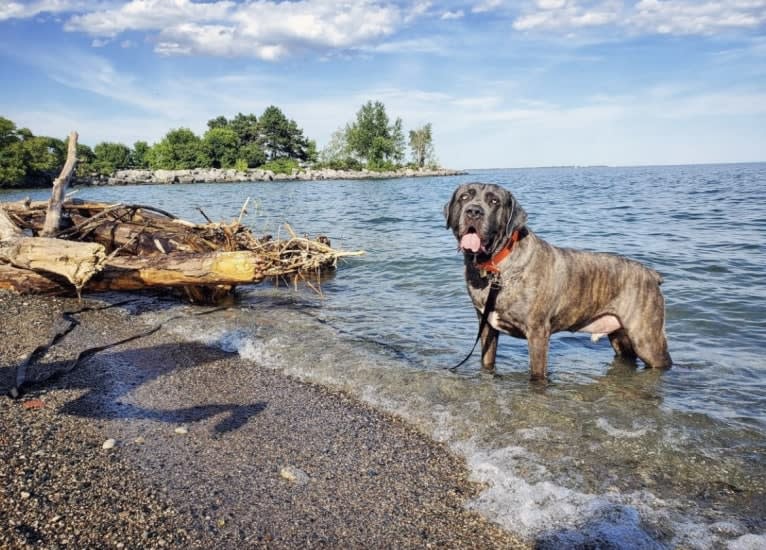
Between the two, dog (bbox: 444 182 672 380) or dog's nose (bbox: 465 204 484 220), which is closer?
dog's nose (bbox: 465 204 484 220)

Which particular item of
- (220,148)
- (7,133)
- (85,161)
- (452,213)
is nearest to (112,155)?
(85,161)

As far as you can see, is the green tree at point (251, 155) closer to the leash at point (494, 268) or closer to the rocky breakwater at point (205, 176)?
the rocky breakwater at point (205, 176)

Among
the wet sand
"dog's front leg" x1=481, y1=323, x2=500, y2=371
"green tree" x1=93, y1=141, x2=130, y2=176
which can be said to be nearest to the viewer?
the wet sand

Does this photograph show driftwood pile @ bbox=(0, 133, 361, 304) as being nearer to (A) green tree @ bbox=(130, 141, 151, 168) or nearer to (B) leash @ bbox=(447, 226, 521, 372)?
(B) leash @ bbox=(447, 226, 521, 372)

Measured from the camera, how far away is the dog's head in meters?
4.53

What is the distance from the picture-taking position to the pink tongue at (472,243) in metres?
4.54

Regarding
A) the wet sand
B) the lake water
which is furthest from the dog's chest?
the wet sand

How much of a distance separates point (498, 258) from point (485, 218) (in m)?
0.47

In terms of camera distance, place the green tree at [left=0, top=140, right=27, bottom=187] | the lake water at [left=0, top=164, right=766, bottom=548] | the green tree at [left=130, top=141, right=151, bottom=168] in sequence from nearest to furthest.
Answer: the lake water at [left=0, top=164, right=766, bottom=548]
the green tree at [left=0, top=140, right=27, bottom=187]
the green tree at [left=130, top=141, right=151, bottom=168]

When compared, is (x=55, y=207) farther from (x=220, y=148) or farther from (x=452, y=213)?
(x=220, y=148)

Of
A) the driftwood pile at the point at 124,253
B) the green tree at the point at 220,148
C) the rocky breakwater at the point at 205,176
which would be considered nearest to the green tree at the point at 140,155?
the green tree at the point at 220,148

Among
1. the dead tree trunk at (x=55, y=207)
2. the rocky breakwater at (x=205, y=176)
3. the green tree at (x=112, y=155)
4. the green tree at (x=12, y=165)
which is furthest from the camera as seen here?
the green tree at (x=112, y=155)

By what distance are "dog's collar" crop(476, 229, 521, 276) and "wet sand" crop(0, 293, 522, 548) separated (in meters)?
1.64

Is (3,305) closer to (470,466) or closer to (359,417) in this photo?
(359,417)
